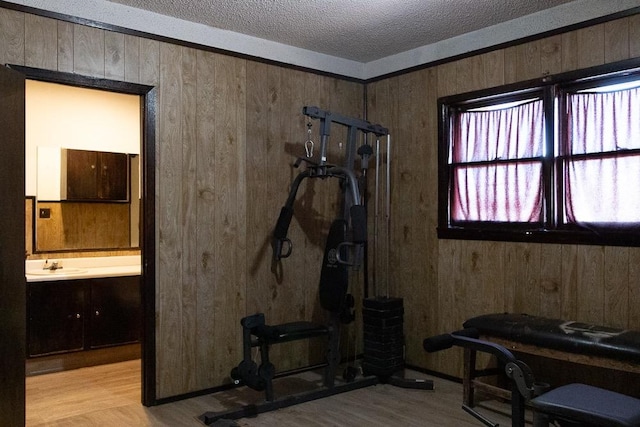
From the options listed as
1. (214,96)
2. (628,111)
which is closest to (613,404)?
(628,111)

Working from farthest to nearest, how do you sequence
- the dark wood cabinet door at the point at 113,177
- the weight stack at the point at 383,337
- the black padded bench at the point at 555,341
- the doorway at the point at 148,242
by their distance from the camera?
1. the dark wood cabinet door at the point at 113,177
2. the weight stack at the point at 383,337
3. the doorway at the point at 148,242
4. the black padded bench at the point at 555,341

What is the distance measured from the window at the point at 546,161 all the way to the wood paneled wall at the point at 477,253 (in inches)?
3.6

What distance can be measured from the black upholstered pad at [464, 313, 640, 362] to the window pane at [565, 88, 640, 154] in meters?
1.11

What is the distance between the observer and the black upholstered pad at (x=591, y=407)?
2.01 metres

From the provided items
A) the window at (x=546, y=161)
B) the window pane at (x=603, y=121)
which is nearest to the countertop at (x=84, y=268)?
the window at (x=546, y=161)

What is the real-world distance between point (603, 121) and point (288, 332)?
7.96ft

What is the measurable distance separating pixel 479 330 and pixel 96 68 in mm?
2955

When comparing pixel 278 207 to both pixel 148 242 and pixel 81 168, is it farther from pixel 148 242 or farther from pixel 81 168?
pixel 81 168

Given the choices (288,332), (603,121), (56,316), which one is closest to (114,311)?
(56,316)

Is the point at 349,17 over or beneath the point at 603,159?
over

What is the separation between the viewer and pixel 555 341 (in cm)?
303

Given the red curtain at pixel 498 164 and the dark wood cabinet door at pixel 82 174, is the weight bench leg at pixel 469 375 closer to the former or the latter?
the red curtain at pixel 498 164

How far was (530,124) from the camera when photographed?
12.3ft

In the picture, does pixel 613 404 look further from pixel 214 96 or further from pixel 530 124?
pixel 214 96
